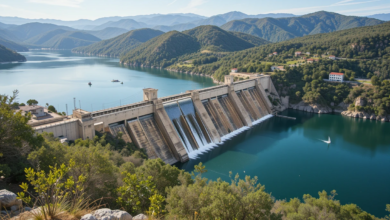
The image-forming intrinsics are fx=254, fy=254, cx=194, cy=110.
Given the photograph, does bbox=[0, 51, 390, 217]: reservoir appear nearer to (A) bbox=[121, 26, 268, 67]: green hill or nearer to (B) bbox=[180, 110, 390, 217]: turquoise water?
(B) bbox=[180, 110, 390, 217]: turquoise water

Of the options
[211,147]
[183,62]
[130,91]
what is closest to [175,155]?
[211,147]

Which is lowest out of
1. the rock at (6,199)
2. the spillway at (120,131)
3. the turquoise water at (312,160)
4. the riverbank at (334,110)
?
the turquoise water at (312,160)

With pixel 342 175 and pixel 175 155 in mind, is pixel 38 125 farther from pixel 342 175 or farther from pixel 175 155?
pixel 342 175

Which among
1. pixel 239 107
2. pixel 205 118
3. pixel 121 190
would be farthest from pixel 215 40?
pixel 121 190

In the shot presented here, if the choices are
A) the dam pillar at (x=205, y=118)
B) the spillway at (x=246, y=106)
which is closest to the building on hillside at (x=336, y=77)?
the spillway at (x=246, y=106)

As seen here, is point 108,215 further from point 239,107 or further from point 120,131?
point 239,107

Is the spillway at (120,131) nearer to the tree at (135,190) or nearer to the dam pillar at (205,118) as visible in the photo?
the dam pillar at (205,118)

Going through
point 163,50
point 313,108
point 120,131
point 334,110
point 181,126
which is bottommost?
point 334,110
